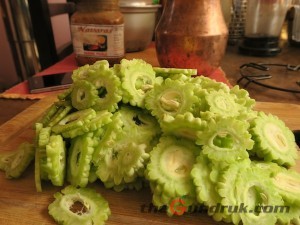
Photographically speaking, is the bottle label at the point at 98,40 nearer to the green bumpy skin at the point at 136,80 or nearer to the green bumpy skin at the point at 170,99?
the green bumpy skin at the point at 136,80

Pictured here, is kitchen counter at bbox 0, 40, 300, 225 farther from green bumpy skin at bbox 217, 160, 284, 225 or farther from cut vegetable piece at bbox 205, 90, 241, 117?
cut vegetable piece at bbox 205, 90, 241, 117

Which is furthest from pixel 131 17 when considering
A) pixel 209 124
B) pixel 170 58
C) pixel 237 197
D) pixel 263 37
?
pixel 237 197

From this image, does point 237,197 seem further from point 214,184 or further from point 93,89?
point 93,89

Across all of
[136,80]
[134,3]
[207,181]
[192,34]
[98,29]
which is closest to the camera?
[207,181]

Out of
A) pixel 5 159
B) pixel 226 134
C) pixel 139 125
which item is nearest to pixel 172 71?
pixel 139 125

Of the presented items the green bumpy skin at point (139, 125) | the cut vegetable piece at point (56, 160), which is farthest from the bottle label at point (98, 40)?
the cut vegetable piece at point (56, 160)

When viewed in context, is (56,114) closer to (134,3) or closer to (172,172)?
(172,172)

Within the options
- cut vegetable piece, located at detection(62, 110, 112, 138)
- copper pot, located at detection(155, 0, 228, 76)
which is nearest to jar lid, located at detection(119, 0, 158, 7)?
copper pot, located at detection(155, 0, 228, 76)
